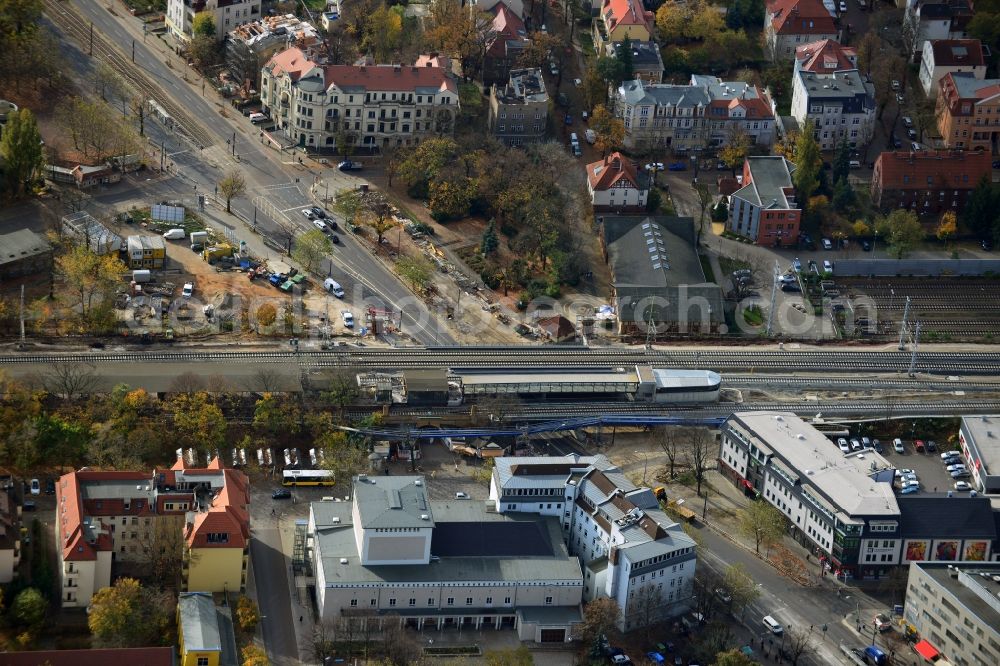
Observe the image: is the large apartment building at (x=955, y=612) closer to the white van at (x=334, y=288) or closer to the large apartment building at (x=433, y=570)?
the large apartment building at (x=433, y=570)

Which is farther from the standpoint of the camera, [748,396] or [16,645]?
[748,396]

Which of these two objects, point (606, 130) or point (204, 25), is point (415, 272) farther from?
point (204, 25)

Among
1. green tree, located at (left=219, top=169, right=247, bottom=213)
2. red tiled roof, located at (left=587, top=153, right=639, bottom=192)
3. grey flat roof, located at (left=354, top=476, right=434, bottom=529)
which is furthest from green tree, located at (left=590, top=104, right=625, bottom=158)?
grey flat roof, located at (left=354, top=476, right=434, bottom=529)

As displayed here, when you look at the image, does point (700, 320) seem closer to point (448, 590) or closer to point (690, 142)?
point (690, 142)

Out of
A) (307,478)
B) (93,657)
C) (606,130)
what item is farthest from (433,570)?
(606,130)

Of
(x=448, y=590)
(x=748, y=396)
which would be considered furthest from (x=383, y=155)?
(x=448, y=590)

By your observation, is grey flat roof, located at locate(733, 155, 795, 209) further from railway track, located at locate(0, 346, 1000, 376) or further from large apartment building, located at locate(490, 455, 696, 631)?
large apartment building, located at locate(490, 455, 696, 631)
